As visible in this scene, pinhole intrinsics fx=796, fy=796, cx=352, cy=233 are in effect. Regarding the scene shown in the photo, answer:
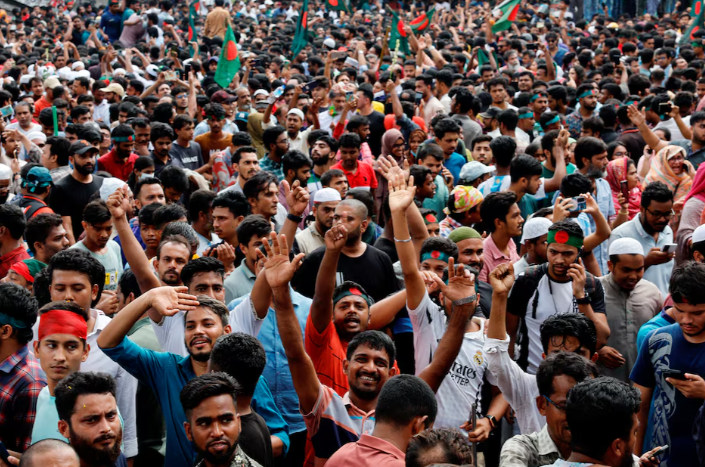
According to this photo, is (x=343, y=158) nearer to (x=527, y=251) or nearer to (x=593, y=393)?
(x=527, y=251)

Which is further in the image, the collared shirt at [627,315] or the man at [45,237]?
the man at [45,237]

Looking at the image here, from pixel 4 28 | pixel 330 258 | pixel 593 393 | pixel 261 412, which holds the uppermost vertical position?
pixel 4 28

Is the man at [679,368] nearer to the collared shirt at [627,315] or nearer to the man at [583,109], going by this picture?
the collared shirt at [627,315]

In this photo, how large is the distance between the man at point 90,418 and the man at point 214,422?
0.34 meters

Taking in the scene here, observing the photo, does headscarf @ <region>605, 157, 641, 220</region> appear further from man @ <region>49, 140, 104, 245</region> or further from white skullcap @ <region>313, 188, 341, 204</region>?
man @ <region>49, 140, 104, 245</region>

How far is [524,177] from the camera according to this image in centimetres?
672

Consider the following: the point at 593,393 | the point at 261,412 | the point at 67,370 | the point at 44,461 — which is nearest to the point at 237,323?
the point at 261,412

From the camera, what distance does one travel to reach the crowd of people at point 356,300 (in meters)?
3.36

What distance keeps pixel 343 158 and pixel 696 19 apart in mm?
9753

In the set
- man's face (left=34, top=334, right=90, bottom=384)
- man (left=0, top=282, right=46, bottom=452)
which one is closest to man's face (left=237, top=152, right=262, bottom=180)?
man (left=0, top=282, right=46, bottom=452)

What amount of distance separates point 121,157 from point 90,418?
507cm

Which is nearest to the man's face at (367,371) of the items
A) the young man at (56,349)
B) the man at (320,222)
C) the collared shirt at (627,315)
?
the young man at (56,349)

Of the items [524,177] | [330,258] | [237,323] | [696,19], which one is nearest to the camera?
[330,258]

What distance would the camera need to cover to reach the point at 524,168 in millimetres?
6695
